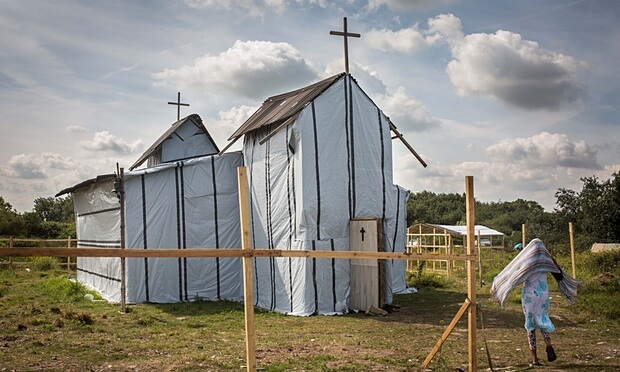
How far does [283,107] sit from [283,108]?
187mm

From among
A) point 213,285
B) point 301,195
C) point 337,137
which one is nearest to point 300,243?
point 301,195

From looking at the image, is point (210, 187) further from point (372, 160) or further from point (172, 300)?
point (372, 160)

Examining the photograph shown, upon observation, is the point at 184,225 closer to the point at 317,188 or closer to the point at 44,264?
the point at 317,188

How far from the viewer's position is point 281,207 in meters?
12.8

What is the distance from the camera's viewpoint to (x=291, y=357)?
7727 mm

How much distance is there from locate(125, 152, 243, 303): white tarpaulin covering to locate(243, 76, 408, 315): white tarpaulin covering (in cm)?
127

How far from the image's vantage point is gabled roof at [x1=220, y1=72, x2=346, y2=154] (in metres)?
12.6

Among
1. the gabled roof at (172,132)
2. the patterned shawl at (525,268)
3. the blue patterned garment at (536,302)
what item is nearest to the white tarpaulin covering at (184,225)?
the gabled roof at (172,132)

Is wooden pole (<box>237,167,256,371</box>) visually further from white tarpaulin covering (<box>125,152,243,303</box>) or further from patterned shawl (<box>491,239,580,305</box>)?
white tarpaulin covering (<box>125,152,243,303</box>)

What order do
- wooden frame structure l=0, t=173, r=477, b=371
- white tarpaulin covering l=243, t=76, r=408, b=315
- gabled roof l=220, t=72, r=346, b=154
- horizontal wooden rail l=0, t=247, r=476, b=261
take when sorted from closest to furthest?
horizontal wooden rail l=0, t=247, r=476, b=261 < wooden frame structure l=0, t=173, r=477, b=371 < white tarpaulin covering l=243, t=76, r=408, b=315 < gabled roof l=220, t=72, r=346, b=154

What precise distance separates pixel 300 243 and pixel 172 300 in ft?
13.5

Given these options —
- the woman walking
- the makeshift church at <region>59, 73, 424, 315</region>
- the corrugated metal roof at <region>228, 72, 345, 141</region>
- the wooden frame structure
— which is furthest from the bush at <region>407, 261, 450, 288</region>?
the wooden frame structure

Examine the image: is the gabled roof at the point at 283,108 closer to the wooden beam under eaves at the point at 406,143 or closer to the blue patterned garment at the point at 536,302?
the wooden beam under eaves at the point at 406,143

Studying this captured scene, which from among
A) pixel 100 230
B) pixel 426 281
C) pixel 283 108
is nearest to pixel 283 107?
pixel 283 108
